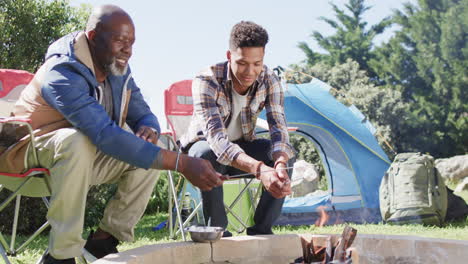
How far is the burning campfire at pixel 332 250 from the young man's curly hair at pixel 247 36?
100cm

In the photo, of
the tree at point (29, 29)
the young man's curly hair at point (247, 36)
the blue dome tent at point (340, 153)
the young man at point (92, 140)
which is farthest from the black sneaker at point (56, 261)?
the tree at point (29, 29)

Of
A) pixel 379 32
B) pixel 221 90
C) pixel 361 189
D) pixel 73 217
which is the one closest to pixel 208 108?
pixel 221 90

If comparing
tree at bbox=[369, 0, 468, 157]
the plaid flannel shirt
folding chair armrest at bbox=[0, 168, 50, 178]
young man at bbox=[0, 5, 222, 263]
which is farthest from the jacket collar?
tree at bbox=[369, 0, 468, 157]

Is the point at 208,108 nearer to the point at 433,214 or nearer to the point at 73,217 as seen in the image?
the point at 73,217

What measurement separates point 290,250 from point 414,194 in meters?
2.64

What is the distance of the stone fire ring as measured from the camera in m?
1.83

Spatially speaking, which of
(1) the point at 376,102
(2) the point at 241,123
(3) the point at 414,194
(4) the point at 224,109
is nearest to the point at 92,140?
(4) the point at 224,109

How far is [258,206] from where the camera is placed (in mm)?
2521

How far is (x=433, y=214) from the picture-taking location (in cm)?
421

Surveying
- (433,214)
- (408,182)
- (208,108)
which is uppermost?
(208,108)

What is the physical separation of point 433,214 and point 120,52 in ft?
11.0

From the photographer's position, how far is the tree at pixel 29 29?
194 inches

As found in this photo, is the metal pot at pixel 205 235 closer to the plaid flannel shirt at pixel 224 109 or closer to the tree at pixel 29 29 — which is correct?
the plaid flannel shirt at pixel 224 109

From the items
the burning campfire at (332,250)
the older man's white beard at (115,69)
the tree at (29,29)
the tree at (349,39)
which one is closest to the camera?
the burning campfire at (332,250)
